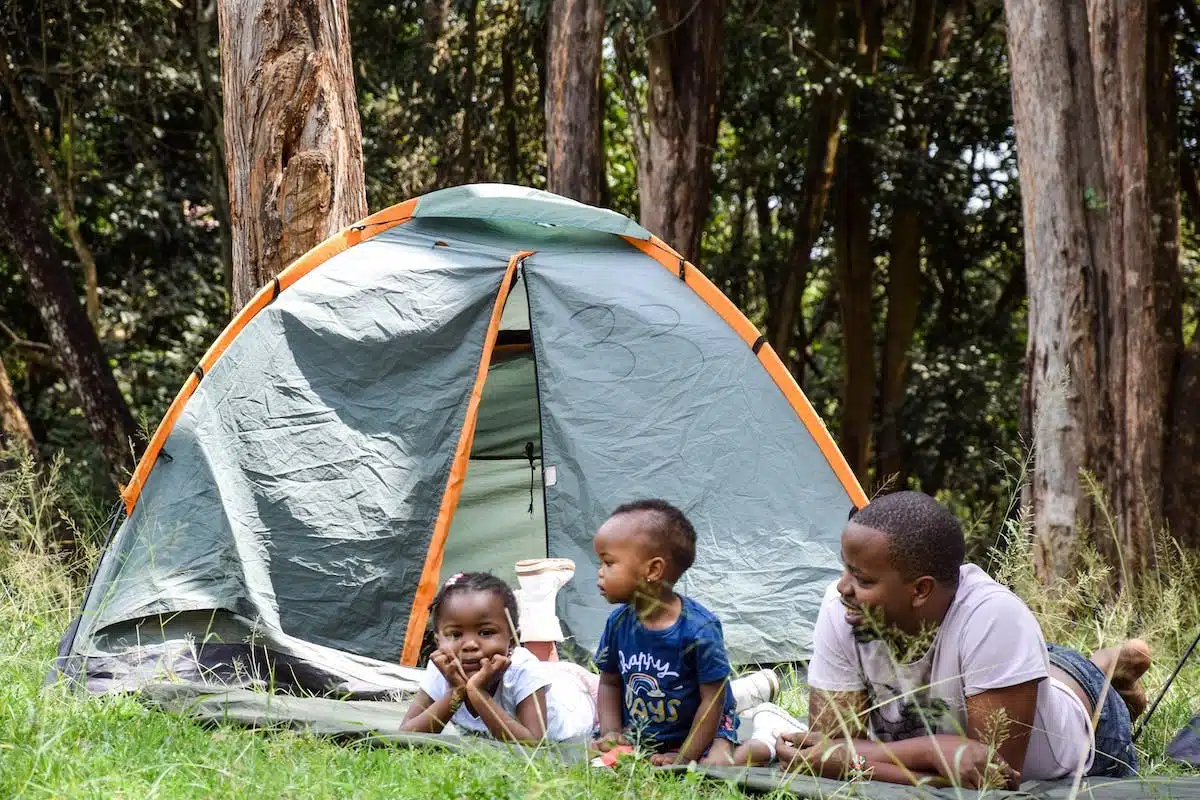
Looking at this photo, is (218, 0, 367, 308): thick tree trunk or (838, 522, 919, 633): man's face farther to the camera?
(218, 0, 367, 308): thick tree trunk

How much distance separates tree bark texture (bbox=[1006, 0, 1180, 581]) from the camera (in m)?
4.98

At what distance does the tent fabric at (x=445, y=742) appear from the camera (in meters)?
2.30

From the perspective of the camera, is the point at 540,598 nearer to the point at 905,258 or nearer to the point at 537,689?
the point at 537,689

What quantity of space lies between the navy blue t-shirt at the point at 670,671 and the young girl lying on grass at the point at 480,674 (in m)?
0.23

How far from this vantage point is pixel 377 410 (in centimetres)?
408

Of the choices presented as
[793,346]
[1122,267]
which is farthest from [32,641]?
[793,346]

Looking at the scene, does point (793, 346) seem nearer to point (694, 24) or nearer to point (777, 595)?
point (694, 24)

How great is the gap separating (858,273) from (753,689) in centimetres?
746

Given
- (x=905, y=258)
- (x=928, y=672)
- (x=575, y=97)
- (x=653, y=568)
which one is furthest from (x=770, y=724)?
(x=905, y=258)

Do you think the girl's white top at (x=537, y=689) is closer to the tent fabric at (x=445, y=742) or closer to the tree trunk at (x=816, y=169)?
the tent fabric at (x=445, y=742)

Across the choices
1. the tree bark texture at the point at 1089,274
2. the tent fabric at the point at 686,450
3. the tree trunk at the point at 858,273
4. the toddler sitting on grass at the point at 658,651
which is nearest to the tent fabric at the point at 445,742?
the toddler sitting on grass at the point at 658,651

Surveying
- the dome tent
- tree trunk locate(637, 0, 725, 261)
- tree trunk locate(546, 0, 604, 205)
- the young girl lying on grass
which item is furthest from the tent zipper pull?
tree trunk locate(637, 0, 725, 261)

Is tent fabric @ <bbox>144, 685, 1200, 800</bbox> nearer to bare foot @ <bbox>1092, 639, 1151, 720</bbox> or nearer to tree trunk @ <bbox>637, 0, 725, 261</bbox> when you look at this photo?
bare foot @ <bbox>1092, 639, 1151, 720</bbox>

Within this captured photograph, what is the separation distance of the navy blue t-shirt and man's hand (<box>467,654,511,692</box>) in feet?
0.81
